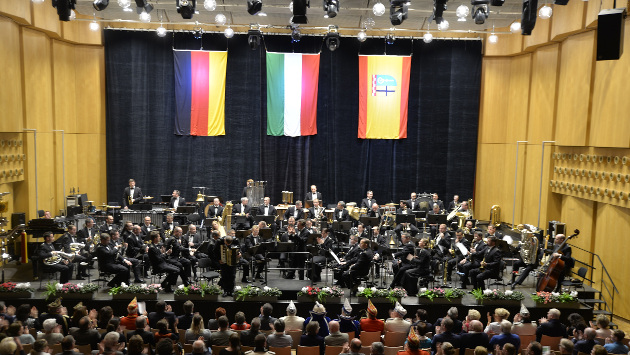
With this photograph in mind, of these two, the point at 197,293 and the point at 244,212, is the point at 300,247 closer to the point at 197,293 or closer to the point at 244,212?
the point at 197,293

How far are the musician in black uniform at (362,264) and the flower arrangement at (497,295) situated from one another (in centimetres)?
270

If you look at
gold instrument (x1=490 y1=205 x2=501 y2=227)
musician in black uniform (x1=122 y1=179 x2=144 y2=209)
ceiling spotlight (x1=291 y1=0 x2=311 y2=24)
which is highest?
ceiling spotlight (x1=291 y1=0 x2=311 y2=24)

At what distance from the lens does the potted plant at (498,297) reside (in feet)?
44.3

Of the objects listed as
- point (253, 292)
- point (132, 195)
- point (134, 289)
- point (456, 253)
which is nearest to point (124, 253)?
point (134, 289)

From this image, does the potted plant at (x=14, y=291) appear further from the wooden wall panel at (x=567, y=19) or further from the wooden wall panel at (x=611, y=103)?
the wooden wall panel at (x=567, y=19)

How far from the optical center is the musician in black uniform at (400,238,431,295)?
1397 centimetres

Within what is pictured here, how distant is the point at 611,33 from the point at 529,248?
609cm

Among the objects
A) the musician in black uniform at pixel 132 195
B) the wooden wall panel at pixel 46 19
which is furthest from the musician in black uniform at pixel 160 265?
the wooden wall panel at pixel 46 19

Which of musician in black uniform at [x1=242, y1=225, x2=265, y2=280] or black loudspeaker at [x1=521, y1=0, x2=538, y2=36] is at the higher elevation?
black loudspeaker at [x1=521, y1=0, x2=538, y2=36]

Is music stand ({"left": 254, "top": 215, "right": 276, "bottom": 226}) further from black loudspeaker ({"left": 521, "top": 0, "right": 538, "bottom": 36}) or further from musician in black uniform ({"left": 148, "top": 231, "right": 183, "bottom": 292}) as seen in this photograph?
black loudspeaker ({"left": 521, "top": 0, "right": 538, "bottom": 36})

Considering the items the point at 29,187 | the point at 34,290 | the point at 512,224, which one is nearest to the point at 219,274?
the point at 34,290

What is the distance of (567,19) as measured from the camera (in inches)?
685

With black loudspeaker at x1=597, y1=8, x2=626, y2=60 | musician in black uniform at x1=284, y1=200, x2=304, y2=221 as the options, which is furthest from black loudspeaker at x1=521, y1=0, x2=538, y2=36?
musician in black uniform at x1=284, y1=200, x2=304, y2=221

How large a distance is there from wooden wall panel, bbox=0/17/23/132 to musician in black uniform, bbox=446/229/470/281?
14.1 meters
